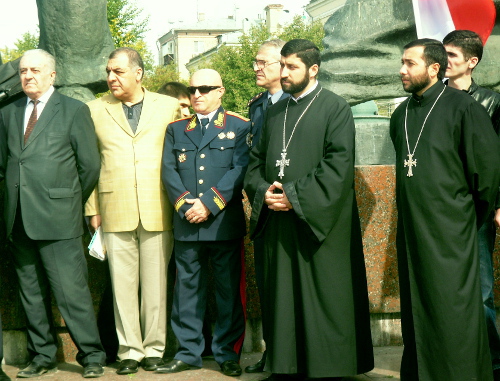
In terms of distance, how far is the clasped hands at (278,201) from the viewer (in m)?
4.42

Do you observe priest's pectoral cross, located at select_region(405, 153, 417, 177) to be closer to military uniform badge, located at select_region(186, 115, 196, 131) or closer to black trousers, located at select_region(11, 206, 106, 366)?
military uniform badge, located at select_region(186, 115, 196, 131)

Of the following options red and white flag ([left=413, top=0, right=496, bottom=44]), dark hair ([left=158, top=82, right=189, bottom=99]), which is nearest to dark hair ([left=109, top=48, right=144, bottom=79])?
dark hair ([left=158, top=82, right=189, bottom=99])

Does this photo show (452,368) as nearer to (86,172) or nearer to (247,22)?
(86,172)

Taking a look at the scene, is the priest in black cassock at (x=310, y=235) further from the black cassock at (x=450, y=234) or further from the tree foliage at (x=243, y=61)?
the tree foliage at (x=243, y=61)

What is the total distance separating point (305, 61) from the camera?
14.9ft

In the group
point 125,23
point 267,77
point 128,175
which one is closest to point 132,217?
point 128,175

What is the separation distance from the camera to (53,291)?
4.90 metres

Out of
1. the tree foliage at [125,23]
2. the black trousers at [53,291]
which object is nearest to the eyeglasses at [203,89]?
the black trousers at [53,291]

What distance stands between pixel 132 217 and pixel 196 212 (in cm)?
49

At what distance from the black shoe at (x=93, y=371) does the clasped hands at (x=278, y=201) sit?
1.57 meters

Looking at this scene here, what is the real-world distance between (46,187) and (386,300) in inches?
99.3

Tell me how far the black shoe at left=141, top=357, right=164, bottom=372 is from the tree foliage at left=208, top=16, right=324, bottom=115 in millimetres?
32974

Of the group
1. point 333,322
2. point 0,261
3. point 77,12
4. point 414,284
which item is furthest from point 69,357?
point 77,12

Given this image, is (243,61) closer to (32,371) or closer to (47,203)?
(47,203)
